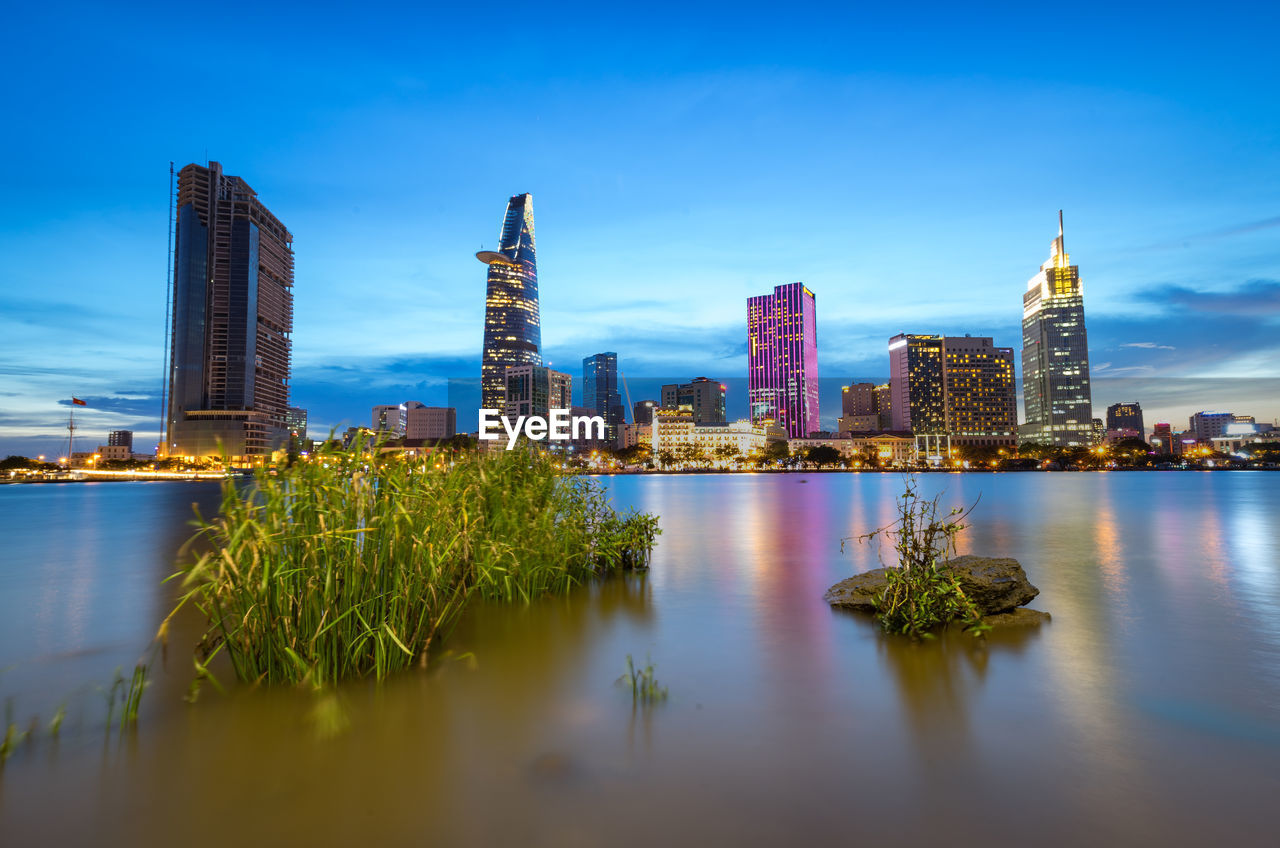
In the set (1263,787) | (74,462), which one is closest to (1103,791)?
(1263,787)

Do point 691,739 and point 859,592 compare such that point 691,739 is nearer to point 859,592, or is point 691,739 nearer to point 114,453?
point 859,592

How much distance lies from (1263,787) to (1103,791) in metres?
0.96

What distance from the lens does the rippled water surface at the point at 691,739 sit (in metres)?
3.39

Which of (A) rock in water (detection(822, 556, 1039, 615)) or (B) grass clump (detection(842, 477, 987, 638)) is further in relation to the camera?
(A) rock in water (detection(822, 556, 1039, 615))

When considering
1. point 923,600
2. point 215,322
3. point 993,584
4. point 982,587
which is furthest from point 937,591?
point 215,322

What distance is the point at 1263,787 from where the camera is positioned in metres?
3.72

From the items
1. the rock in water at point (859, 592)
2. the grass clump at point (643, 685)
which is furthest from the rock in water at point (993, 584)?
the grass clump at point (643, 685)

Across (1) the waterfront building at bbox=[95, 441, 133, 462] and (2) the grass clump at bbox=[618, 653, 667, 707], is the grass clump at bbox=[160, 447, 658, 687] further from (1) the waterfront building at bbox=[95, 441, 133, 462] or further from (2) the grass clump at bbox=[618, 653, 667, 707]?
(1) the waterfront building at bbox=[95, 441, 133, 462]

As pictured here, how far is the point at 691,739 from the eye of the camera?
444 cm

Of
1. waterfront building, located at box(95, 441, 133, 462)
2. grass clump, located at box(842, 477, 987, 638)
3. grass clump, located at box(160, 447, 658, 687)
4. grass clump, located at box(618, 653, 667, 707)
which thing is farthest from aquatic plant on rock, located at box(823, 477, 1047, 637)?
waterfront building, located at box(95, 441, 133, 462)

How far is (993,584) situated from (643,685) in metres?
4.98

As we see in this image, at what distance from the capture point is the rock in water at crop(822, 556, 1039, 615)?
7723 mm

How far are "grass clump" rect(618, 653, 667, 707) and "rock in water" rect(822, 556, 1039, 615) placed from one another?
3402 millimetres

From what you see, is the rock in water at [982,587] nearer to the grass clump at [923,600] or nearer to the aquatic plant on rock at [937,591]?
the aquatic plant on rock at [937,591]
